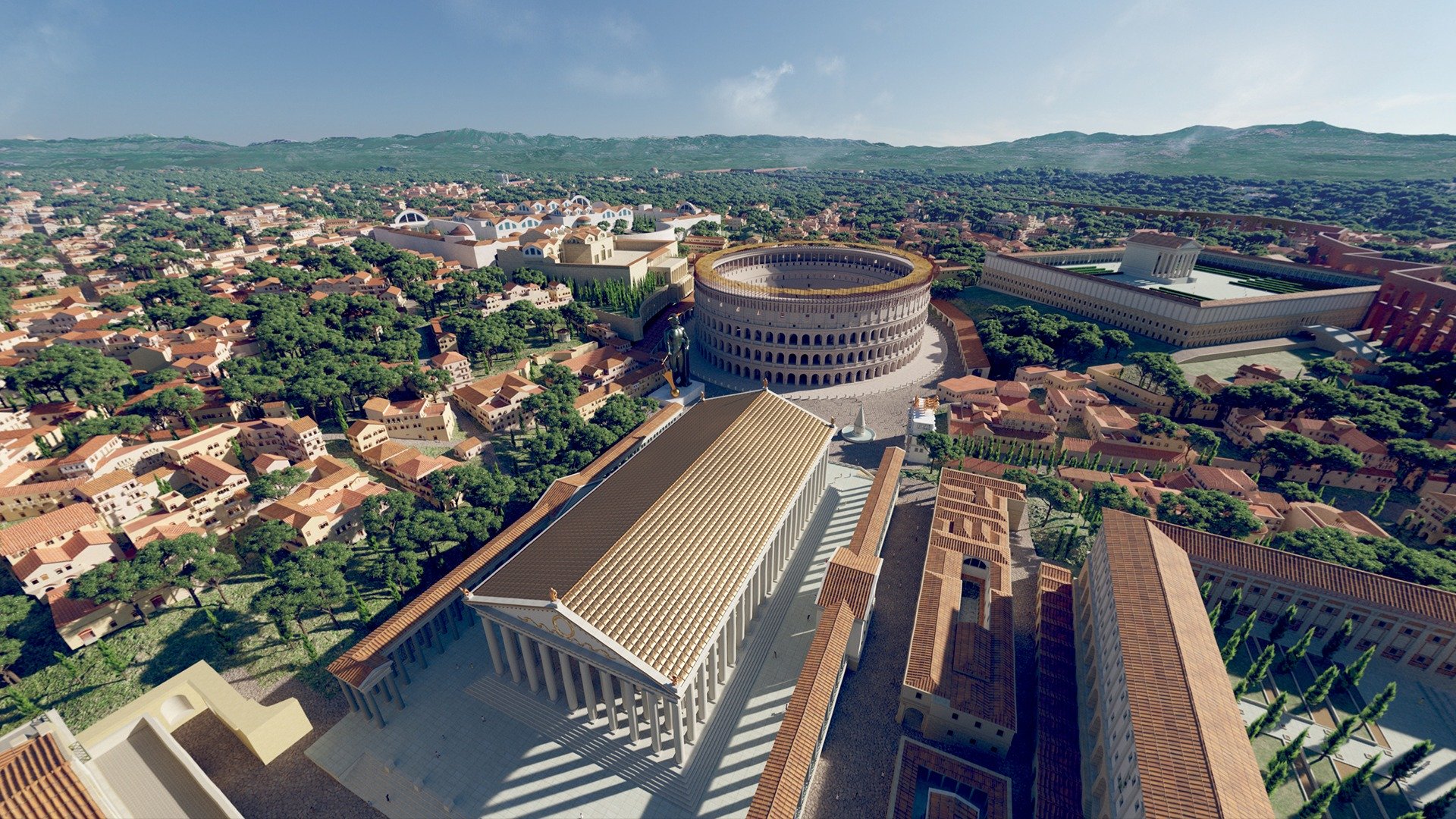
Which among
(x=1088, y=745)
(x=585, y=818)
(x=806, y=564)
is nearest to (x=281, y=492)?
(x=585, y=818)

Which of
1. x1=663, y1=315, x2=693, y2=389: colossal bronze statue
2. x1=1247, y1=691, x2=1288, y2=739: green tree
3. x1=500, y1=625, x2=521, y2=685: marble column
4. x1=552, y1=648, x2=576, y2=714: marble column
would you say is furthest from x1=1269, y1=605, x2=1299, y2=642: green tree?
x1=663, y1=315, x2=693, y2=389: colossal bronze statue

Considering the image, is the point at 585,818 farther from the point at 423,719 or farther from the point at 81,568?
the point at 81,568

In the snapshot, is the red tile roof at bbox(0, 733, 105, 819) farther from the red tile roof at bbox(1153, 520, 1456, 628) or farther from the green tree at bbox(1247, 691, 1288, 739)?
the red tile roof at bbox(1153, 520, 1456, 628)

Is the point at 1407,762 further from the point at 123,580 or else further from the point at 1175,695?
the point at 123,580

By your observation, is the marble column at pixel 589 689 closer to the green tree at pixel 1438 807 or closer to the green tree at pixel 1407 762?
the green tree at pixel 1438 807

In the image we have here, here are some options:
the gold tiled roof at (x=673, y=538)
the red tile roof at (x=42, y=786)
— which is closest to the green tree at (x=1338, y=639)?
the gold tiled roof at (x=673, y=538)

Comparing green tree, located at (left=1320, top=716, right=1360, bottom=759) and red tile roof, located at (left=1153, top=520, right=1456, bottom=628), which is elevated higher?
red tile roof, located at (left=1153, top=520, right=1456, bottom=628)

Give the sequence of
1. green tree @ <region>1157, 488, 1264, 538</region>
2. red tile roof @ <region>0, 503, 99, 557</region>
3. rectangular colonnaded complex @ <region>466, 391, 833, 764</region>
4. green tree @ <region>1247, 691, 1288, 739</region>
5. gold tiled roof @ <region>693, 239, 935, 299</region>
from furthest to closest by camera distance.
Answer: gold tiled roof @ <region>693, 239, 935, 299</region> < green tree @ <region>1157, 488, 1264, 538</region> < red tile roof @ <region>0, 503, 99, 557</region> < green tree @ <region>1247, 691, 1288, 739</region> < rectangular colonnaded complex @ <region>466, 391, 833, 764</region>
